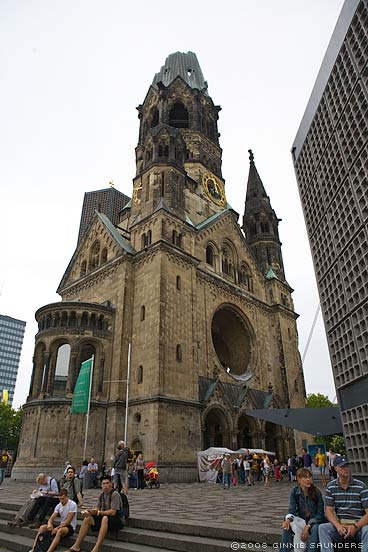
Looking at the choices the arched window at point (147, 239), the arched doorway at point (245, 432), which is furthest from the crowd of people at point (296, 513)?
the arched window at point (147, 239)

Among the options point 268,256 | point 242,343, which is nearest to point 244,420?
point 242,343

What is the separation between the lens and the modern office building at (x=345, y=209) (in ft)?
30.1

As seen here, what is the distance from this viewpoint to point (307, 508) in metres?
5.25

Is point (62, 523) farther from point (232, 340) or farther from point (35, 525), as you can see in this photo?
point (232, 340)

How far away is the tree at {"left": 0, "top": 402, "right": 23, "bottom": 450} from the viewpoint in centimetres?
4728

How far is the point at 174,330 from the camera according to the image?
78.8 ft

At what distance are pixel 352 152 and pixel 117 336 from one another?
61.0 ft

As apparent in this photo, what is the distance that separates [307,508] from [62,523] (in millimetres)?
4812

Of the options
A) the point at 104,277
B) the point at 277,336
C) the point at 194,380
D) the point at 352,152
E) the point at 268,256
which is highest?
the point at 268,256

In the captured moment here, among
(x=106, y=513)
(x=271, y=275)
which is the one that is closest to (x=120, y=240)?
(x=271, y=275)

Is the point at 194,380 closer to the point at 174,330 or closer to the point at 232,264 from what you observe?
the point at 174,330

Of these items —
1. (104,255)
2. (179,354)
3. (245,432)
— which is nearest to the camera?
(179,354)

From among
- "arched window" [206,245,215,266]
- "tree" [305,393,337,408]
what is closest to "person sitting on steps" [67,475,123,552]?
"arched window" [206,245,215,266]

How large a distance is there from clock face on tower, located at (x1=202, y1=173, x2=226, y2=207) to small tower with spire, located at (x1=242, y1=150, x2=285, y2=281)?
3.94 metres
